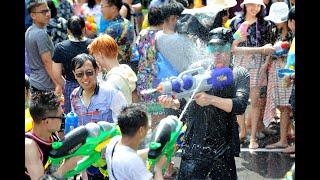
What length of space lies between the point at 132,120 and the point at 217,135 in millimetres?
939

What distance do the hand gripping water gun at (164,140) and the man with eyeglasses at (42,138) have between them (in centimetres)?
56

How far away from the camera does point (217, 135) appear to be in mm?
5289

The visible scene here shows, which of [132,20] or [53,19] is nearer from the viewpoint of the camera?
[53,19]

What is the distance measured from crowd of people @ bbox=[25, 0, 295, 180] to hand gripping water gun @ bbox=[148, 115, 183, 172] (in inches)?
2.9

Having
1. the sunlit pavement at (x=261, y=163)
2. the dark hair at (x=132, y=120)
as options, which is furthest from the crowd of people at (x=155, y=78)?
the sunlit pavement at (x=261, y=163)

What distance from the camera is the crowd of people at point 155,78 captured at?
4.74 meters

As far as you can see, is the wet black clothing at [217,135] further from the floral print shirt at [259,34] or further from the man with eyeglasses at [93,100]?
the floral print shirt at [259,34]

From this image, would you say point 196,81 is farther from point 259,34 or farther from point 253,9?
point 253,9
